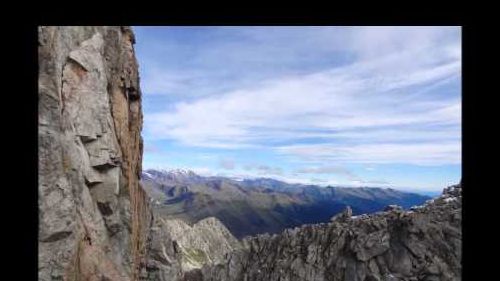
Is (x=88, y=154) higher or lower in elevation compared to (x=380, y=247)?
higher

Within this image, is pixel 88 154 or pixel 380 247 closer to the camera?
pixel 88 154

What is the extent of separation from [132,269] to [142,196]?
10304 millimetres

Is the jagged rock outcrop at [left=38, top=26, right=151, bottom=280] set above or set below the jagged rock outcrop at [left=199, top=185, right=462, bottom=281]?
above

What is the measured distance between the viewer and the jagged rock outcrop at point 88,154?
78.8ft

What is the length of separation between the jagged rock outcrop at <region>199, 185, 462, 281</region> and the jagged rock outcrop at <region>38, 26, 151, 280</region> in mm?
52713

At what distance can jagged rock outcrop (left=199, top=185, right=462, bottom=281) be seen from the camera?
7838 centimetres

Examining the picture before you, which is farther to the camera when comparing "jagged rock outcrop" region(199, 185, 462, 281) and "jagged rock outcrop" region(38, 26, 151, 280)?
"jagged rock outcrop" region(199, 185, 462, 281)

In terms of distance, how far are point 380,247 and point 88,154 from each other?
214 ft

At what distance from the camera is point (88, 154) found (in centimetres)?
3173

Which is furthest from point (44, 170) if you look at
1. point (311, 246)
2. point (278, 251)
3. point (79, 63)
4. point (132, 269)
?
point (278, 251)

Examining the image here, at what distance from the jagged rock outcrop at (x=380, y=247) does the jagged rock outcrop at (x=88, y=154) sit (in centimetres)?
5271

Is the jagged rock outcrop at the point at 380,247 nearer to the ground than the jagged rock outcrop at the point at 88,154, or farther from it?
nearer to the ground
